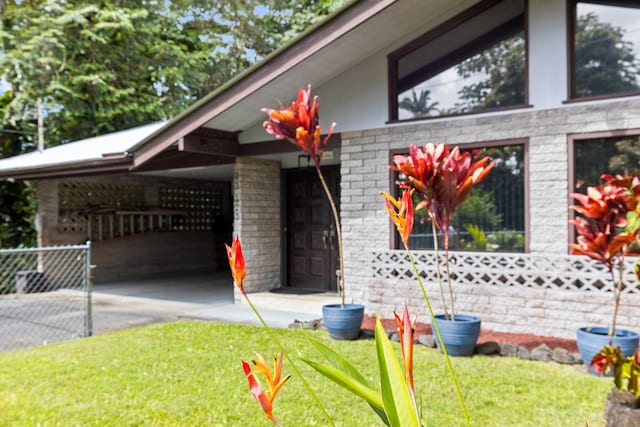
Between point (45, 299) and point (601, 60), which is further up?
point (601, 60)

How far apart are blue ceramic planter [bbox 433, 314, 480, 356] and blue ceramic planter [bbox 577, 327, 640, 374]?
3.18 ft

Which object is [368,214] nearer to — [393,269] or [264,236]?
[393,269]

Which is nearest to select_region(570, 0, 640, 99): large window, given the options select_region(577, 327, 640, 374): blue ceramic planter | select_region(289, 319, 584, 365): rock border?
select_region(577, 327, 640, 374): blue ceramic planter

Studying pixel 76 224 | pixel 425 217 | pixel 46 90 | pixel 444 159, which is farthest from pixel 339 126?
pixel 46 90

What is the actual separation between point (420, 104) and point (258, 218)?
381cm

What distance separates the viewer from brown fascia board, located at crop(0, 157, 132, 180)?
9.22 meters

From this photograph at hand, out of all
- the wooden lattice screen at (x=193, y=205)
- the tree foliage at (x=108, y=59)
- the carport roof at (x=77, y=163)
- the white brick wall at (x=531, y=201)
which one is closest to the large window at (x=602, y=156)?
the white brick wall at (x=531, y=201)

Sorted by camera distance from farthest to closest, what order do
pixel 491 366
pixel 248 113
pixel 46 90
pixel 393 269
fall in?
pixel 46 90 < pixel 248 113 < pixel 393 269 < pixel 491 366

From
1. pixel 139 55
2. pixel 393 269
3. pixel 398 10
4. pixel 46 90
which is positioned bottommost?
pixel 393 269

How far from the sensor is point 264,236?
31.4 ft

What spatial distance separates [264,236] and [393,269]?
3.34m

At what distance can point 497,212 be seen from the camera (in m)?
6.55

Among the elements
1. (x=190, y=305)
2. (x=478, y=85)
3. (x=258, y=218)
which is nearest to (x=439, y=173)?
(x=478, y=85)

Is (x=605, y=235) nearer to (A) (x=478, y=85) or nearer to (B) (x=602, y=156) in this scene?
(B) (x=602, y=156)
